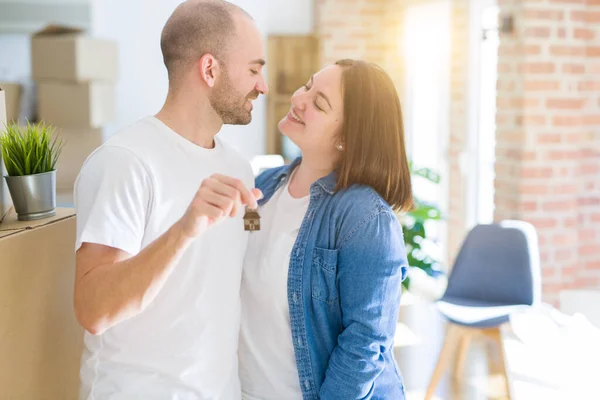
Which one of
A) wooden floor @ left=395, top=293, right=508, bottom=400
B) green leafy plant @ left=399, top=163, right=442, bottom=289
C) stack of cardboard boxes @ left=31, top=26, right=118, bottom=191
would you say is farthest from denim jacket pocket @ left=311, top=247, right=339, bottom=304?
stack of cardboard boxes @ left=31, top=26, right=118, bottom=191

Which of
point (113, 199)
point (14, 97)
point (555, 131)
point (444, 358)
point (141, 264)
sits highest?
point (14, 97)

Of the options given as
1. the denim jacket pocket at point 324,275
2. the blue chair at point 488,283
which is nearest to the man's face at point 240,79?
the denim jacket pocket at point 324,275

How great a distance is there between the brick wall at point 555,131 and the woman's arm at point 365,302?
239 centimetres

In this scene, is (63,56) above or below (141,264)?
above

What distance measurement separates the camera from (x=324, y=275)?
1581mm

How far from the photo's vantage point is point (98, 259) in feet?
4.05

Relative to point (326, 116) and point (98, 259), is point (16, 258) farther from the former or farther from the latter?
point (326, 116)

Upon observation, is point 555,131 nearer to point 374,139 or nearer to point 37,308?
point 374,139

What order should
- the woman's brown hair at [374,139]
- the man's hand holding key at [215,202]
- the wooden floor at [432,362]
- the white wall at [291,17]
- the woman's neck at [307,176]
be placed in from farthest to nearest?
the white wall at [291,17], the wooden floor at [432,362], the woman's neck at [307,176], the woman's brown hair at [374,139], the man's hand holding key at [215,202]

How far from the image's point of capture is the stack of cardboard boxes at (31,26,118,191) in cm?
479

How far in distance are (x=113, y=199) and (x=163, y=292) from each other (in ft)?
0.83

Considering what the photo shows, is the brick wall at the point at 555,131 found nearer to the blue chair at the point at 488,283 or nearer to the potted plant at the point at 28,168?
the blue chair at the point at 488,283

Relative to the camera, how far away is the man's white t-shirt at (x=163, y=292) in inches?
51.3

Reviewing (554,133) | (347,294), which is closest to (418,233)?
(554,133)
